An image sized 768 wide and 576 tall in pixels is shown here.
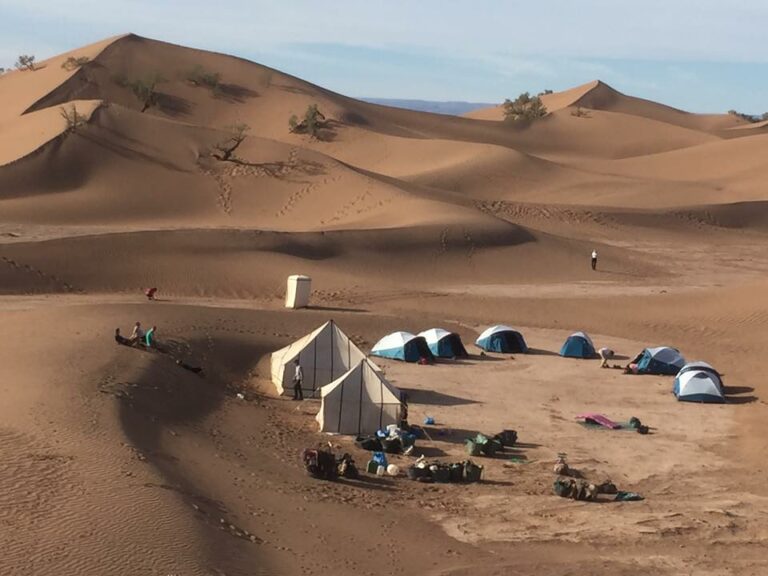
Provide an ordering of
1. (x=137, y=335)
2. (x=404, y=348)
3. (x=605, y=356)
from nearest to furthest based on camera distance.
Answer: (x=137, y=335), (x=404, y=348), (x=605, y=356)

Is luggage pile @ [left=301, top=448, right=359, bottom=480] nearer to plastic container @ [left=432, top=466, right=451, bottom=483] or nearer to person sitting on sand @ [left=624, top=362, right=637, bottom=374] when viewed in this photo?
plastic container @ [left=432, top=466, right=451, bottom=483]

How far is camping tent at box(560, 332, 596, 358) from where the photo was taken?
89.0ft

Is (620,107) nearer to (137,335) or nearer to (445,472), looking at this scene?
(137,335)

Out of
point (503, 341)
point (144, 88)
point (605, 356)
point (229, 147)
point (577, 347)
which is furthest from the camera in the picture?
point (144, 88)

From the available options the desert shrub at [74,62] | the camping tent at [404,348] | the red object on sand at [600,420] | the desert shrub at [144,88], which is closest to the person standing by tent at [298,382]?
the camping tent at [404,348]

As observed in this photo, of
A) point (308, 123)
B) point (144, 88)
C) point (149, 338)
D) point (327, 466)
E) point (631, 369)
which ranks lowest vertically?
point (327, 466)

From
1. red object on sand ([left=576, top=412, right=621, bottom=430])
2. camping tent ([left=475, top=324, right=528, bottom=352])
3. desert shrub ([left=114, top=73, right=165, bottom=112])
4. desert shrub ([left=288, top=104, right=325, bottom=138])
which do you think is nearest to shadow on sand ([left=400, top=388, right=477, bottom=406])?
red object on sand ([left=576, top=412, right=621, bottom=430])

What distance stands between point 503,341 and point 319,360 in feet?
21.9

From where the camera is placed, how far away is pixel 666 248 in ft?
158

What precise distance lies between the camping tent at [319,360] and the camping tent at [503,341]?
19.3 feet

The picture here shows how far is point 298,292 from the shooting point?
2984cm

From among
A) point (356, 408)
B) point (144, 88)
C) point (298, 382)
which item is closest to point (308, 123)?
point (144, 88)

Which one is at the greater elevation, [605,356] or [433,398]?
[605,356]

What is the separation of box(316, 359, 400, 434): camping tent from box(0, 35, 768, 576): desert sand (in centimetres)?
60
